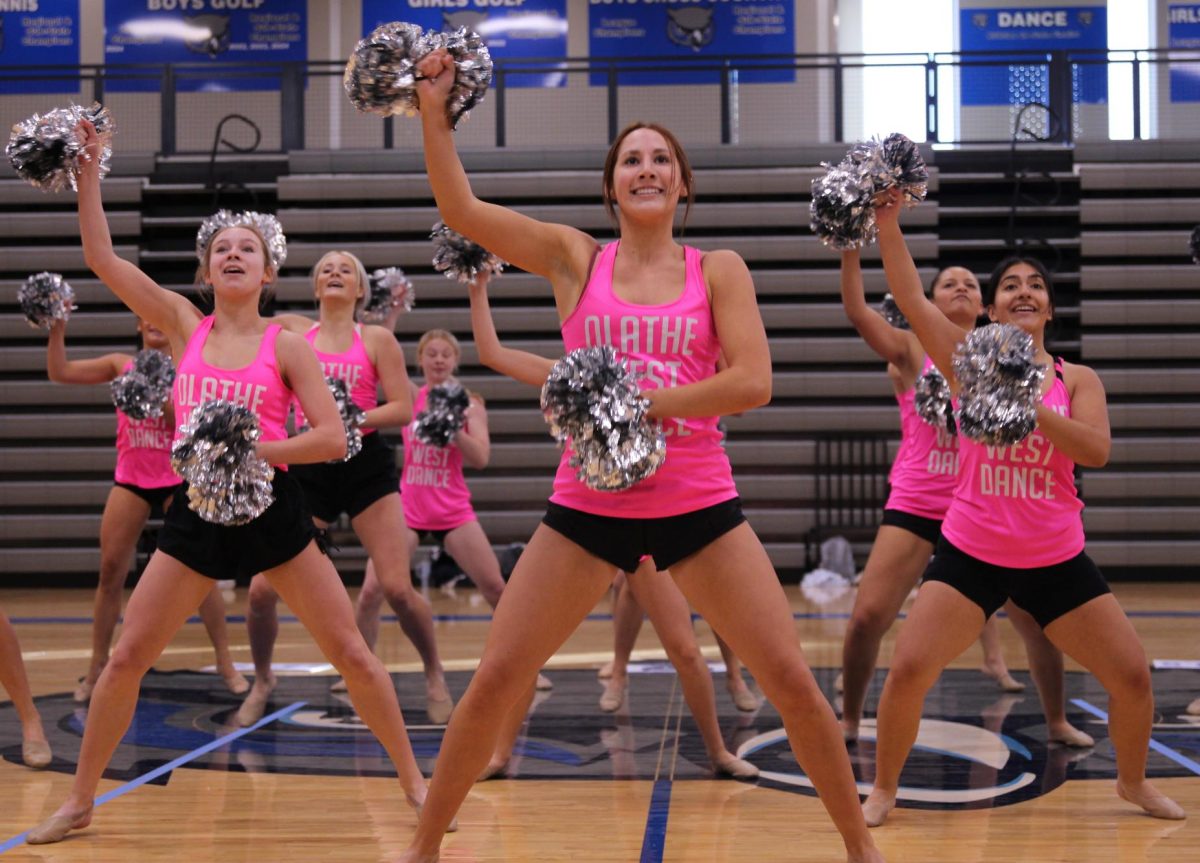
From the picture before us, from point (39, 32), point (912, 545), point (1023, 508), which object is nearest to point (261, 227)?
point (1023, 508)

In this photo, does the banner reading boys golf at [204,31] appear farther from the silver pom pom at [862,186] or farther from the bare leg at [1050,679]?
the bare leg at [1050,679]

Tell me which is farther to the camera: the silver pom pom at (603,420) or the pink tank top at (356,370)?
the pink tank top at (356,370)

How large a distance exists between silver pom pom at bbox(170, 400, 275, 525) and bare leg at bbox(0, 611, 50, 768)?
1307 mm

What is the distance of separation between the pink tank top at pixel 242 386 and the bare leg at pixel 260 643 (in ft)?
5.28

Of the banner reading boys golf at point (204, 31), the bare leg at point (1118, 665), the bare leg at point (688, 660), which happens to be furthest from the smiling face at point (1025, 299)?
the banner reading boys golf at point (204, 31)

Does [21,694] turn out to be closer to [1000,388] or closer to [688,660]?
[688,660]

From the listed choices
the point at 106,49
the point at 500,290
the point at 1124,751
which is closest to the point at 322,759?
the point at 1124,751

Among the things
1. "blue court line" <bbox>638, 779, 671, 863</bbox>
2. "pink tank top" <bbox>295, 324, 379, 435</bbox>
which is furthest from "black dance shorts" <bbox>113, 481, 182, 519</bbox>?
"blue court line" <bbox>638, 779, 671, 863</bbox>

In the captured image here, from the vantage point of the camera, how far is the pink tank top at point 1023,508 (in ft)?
10.5

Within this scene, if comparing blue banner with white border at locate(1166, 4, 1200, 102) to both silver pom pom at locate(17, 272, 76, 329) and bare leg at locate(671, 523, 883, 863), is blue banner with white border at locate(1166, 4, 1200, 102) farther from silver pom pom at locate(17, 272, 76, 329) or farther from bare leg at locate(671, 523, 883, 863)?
bare leg at locate(671, 523, 883, 863)

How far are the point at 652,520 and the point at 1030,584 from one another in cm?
118

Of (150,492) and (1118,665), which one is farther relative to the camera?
(150,492)

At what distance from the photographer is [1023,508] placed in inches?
127

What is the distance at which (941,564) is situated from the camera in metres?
3.27
